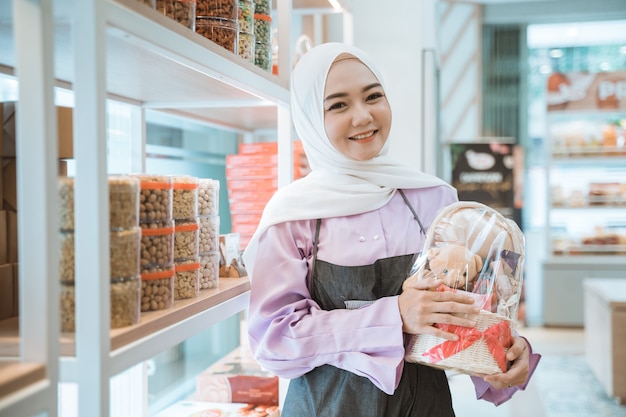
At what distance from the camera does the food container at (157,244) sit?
1.20 meters

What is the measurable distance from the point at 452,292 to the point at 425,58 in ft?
9.32

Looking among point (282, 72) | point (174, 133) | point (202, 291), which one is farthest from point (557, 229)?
point (202, 291)

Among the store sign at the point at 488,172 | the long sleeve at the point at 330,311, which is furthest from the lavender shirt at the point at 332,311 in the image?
the store sign at the point at 488,172

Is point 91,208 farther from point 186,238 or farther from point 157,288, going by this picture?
point 186,238

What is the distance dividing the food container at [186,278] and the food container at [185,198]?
0.33 feet

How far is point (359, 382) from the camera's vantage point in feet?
5.19

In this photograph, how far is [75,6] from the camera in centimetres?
91

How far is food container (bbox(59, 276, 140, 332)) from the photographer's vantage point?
991 mm

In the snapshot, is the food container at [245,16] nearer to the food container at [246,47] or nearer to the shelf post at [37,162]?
the food container at [246,47]

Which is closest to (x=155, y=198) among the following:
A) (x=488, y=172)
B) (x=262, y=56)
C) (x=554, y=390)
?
(x=262, y=56)

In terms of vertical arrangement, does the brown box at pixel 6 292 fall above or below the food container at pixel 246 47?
below

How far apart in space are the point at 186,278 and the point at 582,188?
6.96 meters

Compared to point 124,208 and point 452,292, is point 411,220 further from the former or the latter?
point 124,208

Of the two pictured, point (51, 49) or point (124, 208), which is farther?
point (124, 208)
